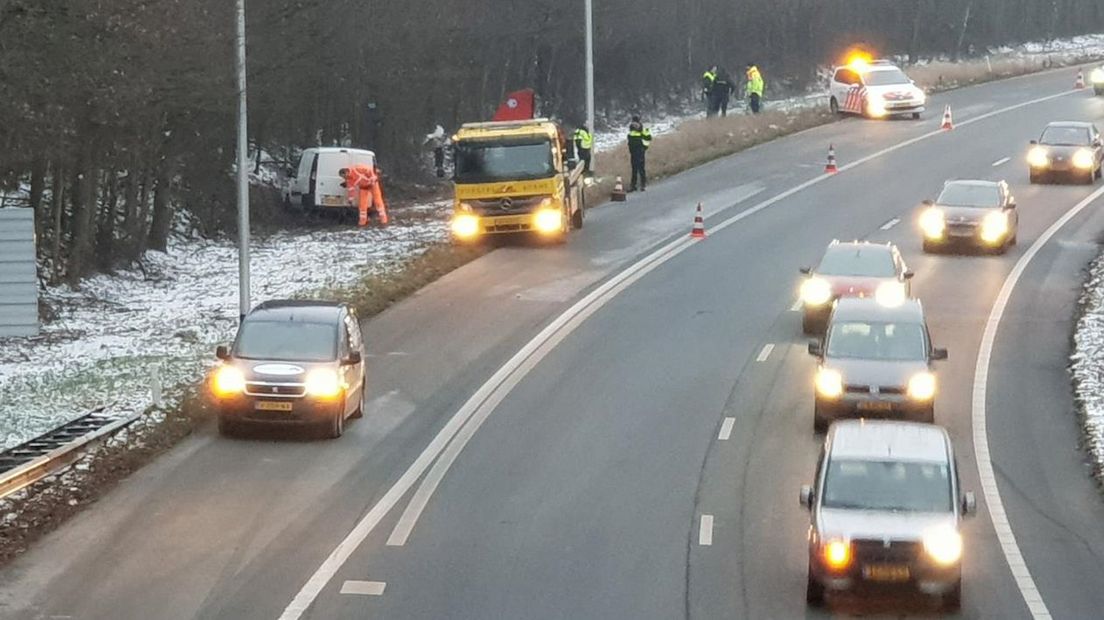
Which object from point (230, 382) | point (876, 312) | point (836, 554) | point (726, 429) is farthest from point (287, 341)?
point (836, 554)

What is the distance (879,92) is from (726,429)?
41.2 meters

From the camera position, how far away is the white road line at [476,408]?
17562 millimetres

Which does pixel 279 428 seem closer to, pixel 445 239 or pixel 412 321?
pixel 412 321

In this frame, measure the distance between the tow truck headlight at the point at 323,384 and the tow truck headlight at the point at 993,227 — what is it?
19.3m

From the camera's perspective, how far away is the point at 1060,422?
82.5 feet

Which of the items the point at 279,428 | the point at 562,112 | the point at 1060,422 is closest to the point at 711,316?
the point at 1060,422

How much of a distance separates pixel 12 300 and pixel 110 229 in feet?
54.4

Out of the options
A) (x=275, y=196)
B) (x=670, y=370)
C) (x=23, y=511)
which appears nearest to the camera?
(x=23, y=511)

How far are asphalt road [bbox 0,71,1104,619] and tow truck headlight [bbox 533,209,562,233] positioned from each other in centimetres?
51

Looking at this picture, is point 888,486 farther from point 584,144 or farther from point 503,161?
point 584,144

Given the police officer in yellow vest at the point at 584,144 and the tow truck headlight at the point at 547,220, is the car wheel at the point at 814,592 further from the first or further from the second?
the police officer in yellow vest at the point at 584,144

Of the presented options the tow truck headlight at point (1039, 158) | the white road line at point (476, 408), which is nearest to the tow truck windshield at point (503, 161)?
the white road line at point (476, 408)

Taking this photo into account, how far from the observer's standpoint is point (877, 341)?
79.9 feet

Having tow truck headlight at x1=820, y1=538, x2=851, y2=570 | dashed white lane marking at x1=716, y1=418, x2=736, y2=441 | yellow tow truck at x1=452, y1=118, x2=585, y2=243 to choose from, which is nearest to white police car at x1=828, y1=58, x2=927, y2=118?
yellow tow truck at x1=452, y1=118, x2=585, y2=243
